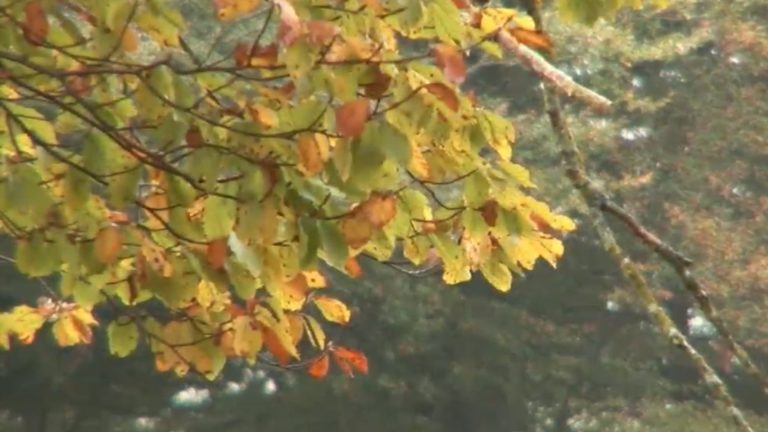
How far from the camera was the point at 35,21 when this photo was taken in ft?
6.32

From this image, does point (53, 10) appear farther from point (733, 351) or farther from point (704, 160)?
point (704, 160)

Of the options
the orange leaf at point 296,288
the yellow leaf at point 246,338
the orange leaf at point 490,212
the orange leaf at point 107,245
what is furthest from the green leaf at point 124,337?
Answer: the orange leaf at point 490,212

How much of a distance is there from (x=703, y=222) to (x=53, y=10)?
1030 cm

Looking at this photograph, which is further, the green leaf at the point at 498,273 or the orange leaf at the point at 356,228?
the green leaf at the point at 498,273

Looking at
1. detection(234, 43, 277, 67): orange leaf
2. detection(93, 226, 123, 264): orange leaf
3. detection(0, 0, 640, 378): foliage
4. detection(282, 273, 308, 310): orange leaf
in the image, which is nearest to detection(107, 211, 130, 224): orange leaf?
detection(0, 0, 640, 378): foliage

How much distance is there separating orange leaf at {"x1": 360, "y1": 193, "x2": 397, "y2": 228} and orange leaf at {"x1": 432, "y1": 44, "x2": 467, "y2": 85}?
26 cm

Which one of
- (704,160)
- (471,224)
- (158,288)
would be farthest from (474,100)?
(704,160)

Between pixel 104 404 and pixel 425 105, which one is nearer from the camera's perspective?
pixel 425 105

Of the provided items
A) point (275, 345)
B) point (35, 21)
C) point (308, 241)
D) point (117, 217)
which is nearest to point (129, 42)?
point (35, 21)

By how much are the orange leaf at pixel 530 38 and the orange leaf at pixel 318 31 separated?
0.31 m

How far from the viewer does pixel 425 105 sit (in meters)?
1.85

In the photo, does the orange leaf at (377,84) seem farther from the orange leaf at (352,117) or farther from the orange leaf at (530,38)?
the orange leaf at (530,38)

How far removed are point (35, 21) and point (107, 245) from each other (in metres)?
0.36

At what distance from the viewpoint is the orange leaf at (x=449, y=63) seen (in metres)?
1.78
